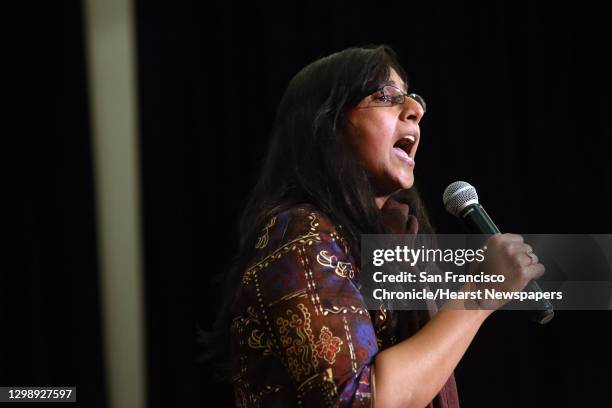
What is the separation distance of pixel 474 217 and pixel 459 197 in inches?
2.3

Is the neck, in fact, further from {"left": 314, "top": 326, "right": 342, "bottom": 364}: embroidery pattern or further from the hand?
{"left": 314, "top": 326, "right": 342, "bottom": 364}: embroidery pattern

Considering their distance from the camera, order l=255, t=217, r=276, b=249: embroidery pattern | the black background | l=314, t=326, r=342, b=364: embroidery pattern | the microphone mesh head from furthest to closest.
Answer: the black background → the microphone mesh head → l=255, t=217, r=276, b=249: embroidery pattern → l=314, t=326, r=342, b=364: embroidery pattern

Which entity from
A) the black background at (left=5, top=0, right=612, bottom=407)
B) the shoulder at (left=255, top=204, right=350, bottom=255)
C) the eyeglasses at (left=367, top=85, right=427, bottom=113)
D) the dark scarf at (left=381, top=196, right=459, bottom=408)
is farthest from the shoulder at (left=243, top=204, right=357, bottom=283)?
the black background at (left=5, top=0, right=612, bottom=407)

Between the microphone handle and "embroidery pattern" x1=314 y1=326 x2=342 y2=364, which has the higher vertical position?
the microphone handle

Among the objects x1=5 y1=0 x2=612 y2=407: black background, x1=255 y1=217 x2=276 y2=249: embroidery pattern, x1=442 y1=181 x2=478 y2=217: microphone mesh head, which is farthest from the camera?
x1=5 y1=0 x2=612 y2=407: black background

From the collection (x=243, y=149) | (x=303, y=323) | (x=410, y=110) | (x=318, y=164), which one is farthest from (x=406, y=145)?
(x=243, y=149)

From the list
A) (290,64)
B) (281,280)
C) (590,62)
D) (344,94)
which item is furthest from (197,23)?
(281,280)

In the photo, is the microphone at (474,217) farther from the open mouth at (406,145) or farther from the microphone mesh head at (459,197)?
the open mouth at (406,145)

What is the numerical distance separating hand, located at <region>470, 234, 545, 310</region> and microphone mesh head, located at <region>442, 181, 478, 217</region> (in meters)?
0.17

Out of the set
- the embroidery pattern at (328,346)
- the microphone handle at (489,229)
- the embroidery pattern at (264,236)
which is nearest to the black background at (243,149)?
the microphone handle at (489,229)

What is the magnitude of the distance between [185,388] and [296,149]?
1.06 metres

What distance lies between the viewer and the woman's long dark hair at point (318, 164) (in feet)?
3.38

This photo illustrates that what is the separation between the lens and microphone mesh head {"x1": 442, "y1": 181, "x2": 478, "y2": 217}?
1.11 m

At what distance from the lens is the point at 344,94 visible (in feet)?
3.76
